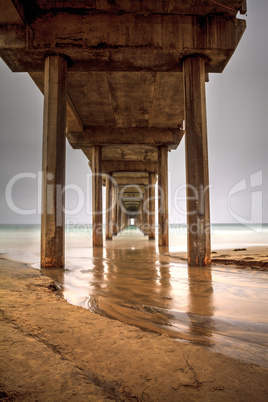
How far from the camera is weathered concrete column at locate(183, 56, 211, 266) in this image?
23.4ft

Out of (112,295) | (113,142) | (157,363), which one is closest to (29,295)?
(112,295)

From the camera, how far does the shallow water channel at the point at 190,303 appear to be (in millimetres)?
2275

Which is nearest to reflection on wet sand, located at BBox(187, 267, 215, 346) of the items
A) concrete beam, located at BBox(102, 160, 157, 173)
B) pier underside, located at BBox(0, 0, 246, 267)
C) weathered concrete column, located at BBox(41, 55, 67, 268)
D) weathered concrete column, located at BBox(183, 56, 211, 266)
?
weathered concrete column, located at BBox(183, 56, 211, 266)

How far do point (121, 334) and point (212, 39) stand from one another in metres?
→ 7.57

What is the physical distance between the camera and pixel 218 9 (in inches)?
275

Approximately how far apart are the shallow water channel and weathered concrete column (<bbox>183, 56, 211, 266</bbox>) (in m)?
1.35

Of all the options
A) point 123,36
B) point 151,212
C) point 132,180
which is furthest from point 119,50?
point 132,180

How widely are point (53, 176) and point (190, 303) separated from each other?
4.79 metres

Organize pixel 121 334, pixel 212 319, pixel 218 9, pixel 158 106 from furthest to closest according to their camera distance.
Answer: pixel 158 106, pixel 218 9, pixel 212 319, pixel 121 334

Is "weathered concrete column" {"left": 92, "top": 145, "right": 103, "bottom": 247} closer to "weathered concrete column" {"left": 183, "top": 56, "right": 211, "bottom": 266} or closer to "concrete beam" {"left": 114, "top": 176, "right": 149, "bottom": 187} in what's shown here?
"weathered concrete column" {"left": 183, "top": 56, "right": 211, "bottom": 266}

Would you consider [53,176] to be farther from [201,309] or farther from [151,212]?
[151,212]

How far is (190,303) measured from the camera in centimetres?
342

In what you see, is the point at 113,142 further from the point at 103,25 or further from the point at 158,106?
the point at 103,25

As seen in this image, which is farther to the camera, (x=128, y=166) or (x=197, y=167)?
(x=128, y=166)
